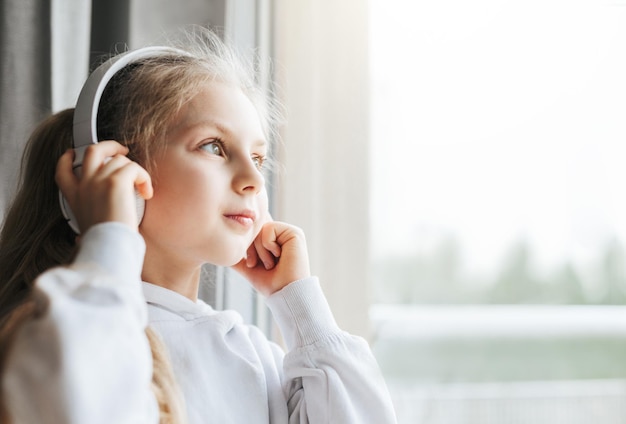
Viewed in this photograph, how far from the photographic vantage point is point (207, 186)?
0.90 metres

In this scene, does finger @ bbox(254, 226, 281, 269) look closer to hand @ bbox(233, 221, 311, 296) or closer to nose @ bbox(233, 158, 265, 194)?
hand @ bbox(233, 221, 311, 296)

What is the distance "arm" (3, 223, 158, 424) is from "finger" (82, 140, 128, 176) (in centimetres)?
12

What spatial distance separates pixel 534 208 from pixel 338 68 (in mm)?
474

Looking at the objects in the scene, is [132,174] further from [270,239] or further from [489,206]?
[489,206]

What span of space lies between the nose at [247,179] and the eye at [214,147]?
1.3 inches

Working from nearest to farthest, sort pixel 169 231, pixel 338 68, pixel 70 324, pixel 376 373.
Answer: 1. pixel 70 324
2. pixel 169 231
3. pixel 376 373
4. pixel 338 68

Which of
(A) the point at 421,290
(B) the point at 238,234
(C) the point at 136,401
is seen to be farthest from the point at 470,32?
(C) the point at 136,401

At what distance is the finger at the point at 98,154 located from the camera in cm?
81

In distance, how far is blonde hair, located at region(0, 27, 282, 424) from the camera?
0.91 meters

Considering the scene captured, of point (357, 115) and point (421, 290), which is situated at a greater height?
point (357, 115)

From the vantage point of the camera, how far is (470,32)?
1382mm

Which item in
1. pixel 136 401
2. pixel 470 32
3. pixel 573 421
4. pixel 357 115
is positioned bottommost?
pixel 573 421

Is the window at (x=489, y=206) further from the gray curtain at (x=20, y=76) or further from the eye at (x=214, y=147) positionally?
the gray curtain at (x=20, y=76)

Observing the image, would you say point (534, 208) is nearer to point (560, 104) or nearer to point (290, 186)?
point (560, 104)
